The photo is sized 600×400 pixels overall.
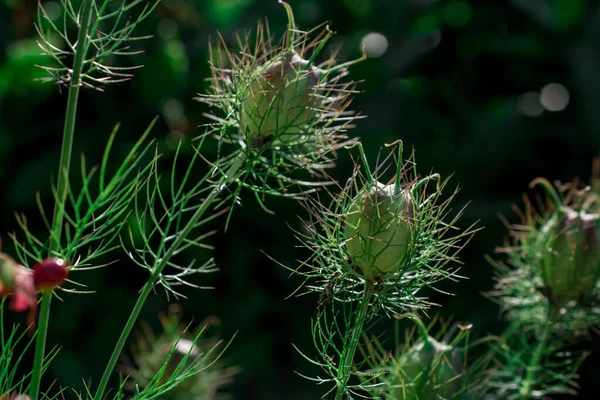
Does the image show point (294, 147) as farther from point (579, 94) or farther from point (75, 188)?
point (579, 94)

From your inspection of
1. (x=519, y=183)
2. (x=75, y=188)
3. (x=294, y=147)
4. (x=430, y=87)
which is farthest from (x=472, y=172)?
(x=294, y=147)

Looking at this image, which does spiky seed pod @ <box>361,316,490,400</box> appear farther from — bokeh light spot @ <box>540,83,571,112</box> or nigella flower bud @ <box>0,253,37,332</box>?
bokeh light spot @ <box>540,83,571,112</box>

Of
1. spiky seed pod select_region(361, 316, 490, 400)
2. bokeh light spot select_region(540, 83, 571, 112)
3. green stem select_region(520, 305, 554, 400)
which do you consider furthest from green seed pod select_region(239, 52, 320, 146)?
bokeh light spot select_region(540, 83, 571, 112)

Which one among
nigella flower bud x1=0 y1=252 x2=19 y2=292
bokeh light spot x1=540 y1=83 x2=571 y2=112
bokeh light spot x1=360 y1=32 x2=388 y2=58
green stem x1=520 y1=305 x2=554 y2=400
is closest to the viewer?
nigella flower bud x1=0 y1=252 x2=19 y2=292

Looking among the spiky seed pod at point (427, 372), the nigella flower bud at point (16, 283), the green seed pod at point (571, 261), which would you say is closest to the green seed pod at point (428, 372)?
the spiky seed pod at point (427, 372)

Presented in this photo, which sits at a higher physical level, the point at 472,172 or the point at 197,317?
the point at 472,172

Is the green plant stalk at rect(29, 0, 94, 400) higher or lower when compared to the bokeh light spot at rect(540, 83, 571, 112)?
higher
